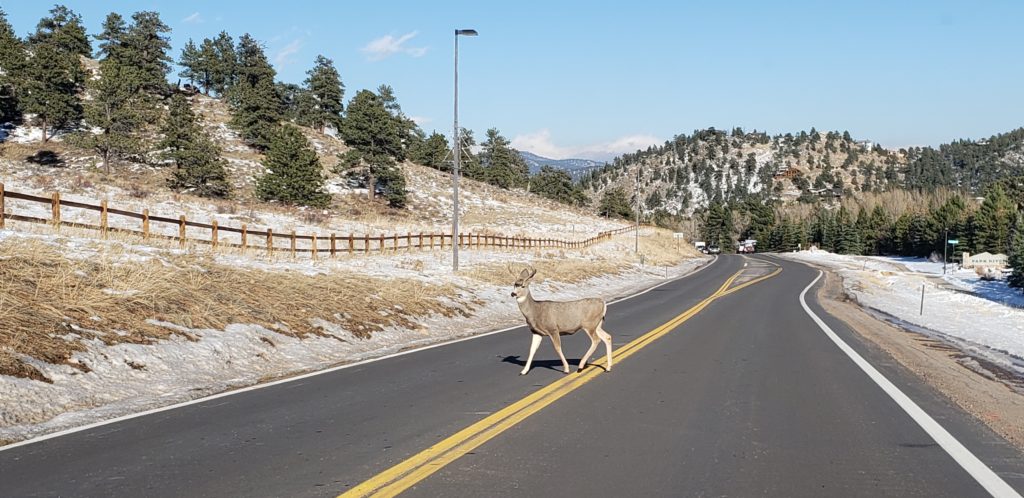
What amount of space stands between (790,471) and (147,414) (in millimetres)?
6793

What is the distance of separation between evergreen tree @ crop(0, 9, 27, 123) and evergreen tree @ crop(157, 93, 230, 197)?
24.0 metres

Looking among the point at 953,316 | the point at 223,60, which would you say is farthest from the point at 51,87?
the point at 953,316

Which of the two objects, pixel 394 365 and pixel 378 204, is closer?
pixel 394 365

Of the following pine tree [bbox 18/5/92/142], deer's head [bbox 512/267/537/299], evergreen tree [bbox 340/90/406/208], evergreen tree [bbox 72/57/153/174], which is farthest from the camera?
evergreen tree [bbox 340/90/406/208]

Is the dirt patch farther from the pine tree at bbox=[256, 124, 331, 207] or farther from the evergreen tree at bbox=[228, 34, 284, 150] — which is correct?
the evergreen tree at bbox=[228, 34, 284, 150]

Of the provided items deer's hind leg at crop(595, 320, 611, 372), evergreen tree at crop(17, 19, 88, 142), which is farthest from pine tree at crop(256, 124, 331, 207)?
deer's hind leg at crop(595, 320, 611, 372)

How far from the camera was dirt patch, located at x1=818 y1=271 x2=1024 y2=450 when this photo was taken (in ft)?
26.0

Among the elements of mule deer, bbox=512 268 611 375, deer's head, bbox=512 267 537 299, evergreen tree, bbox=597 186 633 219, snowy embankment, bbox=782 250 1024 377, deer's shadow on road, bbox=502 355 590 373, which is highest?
evergreen tree, bbox=597 186 633 219

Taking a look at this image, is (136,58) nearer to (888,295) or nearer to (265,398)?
(888,295)

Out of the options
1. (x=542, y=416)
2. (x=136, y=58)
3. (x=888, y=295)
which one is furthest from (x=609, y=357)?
(x=136, y=58)

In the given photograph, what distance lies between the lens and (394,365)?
12180mm

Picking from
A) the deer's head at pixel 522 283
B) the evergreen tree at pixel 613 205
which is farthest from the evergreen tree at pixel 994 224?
the deer's head at pixel 522 283

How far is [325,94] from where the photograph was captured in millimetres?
104000

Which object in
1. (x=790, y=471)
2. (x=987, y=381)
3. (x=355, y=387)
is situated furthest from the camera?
(x=987, y=381)
